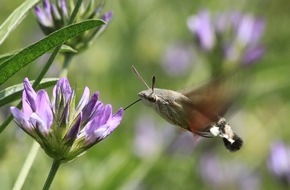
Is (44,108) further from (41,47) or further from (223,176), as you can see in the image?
(223,176)

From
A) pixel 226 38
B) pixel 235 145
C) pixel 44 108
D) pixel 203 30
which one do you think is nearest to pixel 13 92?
pixel 44 108

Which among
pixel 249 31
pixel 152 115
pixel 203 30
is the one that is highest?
pixel 203 30

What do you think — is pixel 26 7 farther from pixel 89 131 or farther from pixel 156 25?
pixel 156 25

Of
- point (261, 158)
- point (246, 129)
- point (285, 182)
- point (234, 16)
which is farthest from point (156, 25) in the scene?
point (285, 182)

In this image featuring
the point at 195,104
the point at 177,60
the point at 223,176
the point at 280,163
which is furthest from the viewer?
the point at 177,60

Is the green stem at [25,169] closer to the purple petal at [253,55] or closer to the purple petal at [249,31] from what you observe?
the purple petal at [253,55]

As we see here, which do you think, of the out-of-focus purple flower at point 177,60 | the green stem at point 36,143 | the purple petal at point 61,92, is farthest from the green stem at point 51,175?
the out-of-focus purple flower at point 177,60
